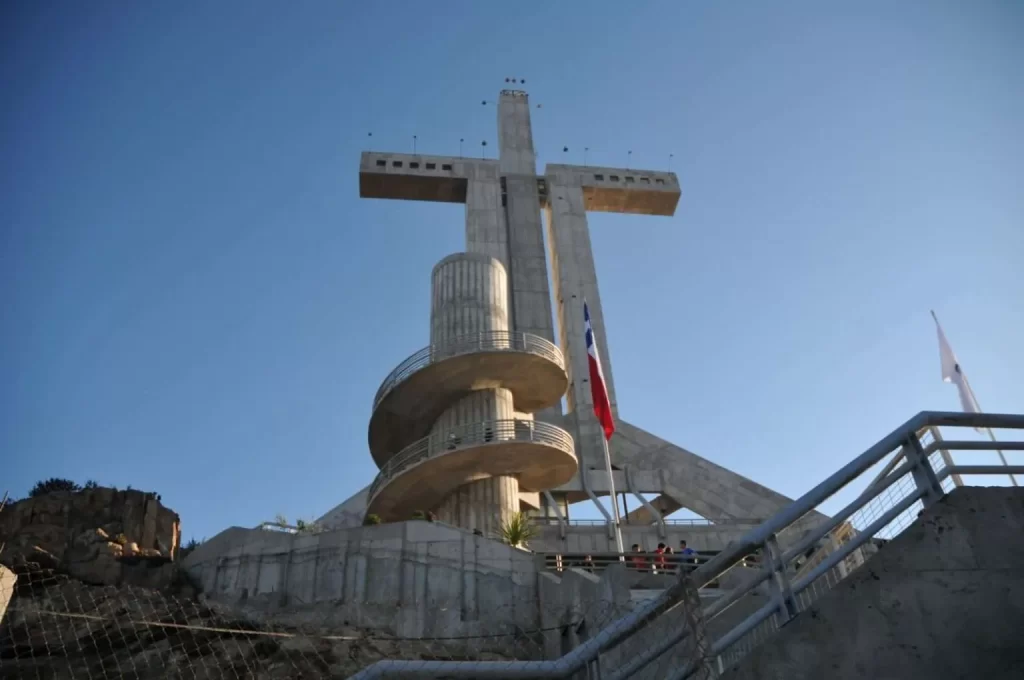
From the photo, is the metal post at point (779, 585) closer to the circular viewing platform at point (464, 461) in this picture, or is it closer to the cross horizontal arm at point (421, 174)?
the circular viewing platform at point (464, 461)

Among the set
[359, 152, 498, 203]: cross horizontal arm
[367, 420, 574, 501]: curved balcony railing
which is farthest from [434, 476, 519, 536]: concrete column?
[359, 152, 498, 203]: cross horizontal arm

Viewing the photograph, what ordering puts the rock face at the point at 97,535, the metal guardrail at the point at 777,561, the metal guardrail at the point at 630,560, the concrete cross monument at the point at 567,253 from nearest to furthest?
the metal guardrail at the point at 777,561 < the metal guardrail at the point at 630,560 < the rock face at the point at 97,535 < the concrete cross monument at the point at 567,253

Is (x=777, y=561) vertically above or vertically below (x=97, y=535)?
below

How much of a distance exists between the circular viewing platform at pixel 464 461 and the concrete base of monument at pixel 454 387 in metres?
1.57

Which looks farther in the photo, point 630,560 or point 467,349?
point 467,349

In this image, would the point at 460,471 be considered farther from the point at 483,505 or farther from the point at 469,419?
the point at 469,419

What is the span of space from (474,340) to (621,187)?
63.3 ft

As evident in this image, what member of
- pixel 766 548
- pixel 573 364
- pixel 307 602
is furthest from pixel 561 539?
pixel 766 548

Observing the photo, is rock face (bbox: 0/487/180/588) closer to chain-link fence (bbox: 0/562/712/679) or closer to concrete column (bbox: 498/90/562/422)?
chain-link fence (bbox: 0/562/712/679)

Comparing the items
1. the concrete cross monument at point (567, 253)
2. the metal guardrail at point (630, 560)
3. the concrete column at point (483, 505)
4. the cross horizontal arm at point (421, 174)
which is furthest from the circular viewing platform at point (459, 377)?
the cross horizontal arm at point (421, 174)

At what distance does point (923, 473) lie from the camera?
5.76 metres

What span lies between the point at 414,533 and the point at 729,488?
53.1ft

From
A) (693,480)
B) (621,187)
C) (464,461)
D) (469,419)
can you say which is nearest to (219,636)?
(464,461)

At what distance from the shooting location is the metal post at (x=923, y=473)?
5633 millimetres
